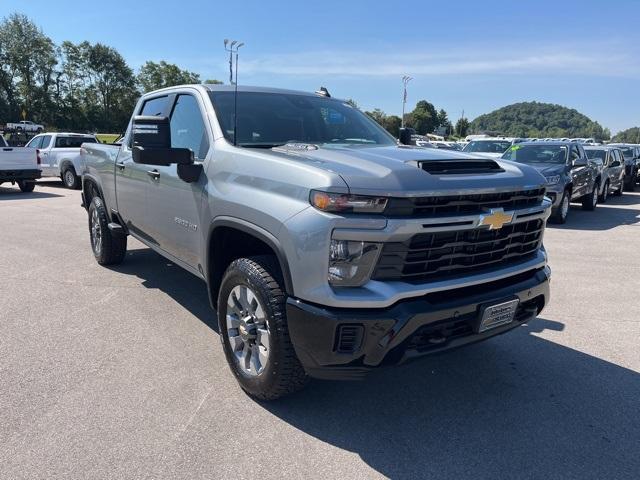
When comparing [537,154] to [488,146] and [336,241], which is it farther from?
[336,241]

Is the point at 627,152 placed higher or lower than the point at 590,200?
higher

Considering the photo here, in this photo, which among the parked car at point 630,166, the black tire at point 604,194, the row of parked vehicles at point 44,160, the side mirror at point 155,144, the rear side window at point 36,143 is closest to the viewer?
the side mirror at point 155,144

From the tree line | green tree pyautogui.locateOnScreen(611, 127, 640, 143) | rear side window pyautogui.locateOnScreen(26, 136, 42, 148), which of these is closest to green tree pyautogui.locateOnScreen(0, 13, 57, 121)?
the tree line

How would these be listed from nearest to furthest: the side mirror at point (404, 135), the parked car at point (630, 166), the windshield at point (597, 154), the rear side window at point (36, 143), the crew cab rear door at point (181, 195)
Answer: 1. the crew cab rear door at point (181, 195)
2. the side mirror at point (404, 135)
3. the windshield at point (597, 154)
4. the rear side window at point (36, 143)
5. the parked car at point (630, 166)

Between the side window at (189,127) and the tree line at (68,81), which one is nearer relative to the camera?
the side window at (189,127)

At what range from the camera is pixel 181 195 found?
159 inches

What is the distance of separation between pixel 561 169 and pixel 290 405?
9.88m

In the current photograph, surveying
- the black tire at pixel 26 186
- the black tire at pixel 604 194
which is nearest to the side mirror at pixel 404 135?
the black tire at pixel 604 194

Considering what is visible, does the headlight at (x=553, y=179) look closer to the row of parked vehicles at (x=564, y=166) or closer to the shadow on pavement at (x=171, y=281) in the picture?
the row of parked vehicles at (x=564, y=166)

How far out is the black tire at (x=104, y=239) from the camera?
20.5 ft

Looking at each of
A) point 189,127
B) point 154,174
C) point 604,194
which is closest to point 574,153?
point 604,194

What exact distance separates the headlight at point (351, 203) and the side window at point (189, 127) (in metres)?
1.50

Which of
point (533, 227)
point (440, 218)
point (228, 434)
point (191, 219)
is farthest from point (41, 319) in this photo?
point (533, 227)

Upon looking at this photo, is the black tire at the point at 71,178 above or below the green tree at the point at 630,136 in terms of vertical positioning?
below
